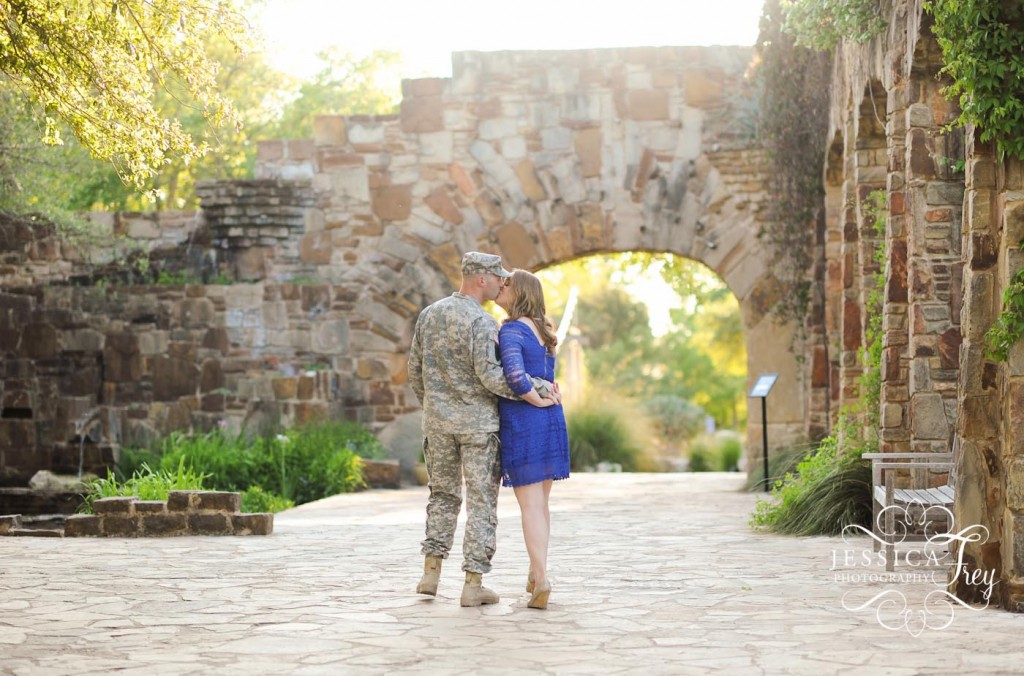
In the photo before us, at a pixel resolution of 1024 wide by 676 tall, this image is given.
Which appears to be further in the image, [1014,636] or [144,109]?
[144,109]

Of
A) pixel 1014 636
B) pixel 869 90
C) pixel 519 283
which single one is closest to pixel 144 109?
pixel 519 283

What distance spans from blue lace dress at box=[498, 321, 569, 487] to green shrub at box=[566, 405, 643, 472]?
1255 centimetres

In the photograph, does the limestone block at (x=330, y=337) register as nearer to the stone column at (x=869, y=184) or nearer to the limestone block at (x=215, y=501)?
the limestone block at (x=215, y=501)

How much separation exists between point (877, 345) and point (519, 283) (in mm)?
3624

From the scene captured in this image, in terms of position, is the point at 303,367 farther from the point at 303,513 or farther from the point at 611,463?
the point at 611,463

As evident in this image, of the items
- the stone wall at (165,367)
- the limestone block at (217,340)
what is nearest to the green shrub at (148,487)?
A: the stone wall at (165,367)

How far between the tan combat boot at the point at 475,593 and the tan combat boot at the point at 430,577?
0.24 meters

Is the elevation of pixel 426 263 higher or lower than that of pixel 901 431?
higher

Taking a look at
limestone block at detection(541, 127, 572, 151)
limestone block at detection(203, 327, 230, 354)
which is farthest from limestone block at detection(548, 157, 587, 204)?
limestone block at detection(203, 327, 230, 354)

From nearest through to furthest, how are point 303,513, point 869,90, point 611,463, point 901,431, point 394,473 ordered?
1. point 901,431
2. point 869,90
3. point 303,513
4. point 394,473
5. point 611,463

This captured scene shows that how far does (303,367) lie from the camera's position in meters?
14.8

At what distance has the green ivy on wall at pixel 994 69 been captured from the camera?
18.4ft

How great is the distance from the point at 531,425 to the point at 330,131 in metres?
9.77

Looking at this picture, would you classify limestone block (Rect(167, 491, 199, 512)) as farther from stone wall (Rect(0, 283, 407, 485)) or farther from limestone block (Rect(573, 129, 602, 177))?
limestone block (Rect(573, 129, 602, 177))
